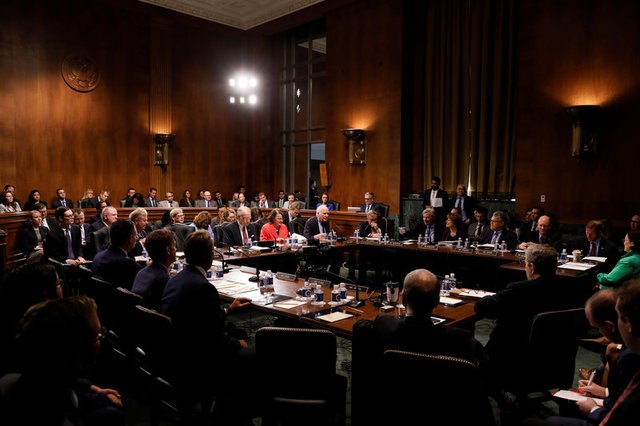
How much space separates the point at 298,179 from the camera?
14.3m

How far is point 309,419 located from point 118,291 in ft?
5.34

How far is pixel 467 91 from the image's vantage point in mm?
10461

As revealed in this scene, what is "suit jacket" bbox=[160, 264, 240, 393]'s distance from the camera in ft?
9.11

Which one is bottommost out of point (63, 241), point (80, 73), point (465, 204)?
point (63, 241)

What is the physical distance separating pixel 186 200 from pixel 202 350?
35.8 feet

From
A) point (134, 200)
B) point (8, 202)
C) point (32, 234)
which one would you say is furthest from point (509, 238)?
point (8, 202)

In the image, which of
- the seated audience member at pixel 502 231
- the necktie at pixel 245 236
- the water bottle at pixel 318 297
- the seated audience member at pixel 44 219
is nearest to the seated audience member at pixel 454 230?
the seated audience member at pixel 502 231

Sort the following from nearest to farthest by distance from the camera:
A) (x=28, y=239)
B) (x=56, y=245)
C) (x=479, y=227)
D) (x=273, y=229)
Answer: (x=56, y=245) → (x=28, y=239) → (x=273, y=229) → (x=479, y=227)

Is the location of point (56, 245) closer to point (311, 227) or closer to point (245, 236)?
point (245, 236)

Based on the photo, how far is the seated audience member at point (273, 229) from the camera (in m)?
7.24

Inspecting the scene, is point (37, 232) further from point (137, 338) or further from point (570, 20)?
point (570, 20)

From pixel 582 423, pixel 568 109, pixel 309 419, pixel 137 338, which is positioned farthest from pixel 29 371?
pixel 568 109

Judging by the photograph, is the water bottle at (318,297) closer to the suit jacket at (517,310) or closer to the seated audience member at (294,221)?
the suit jacket at (517,310)

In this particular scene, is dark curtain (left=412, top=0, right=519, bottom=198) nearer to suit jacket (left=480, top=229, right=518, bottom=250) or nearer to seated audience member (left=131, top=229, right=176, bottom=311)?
suit jacket (left=480, top=229, right=518, bottom=250)
